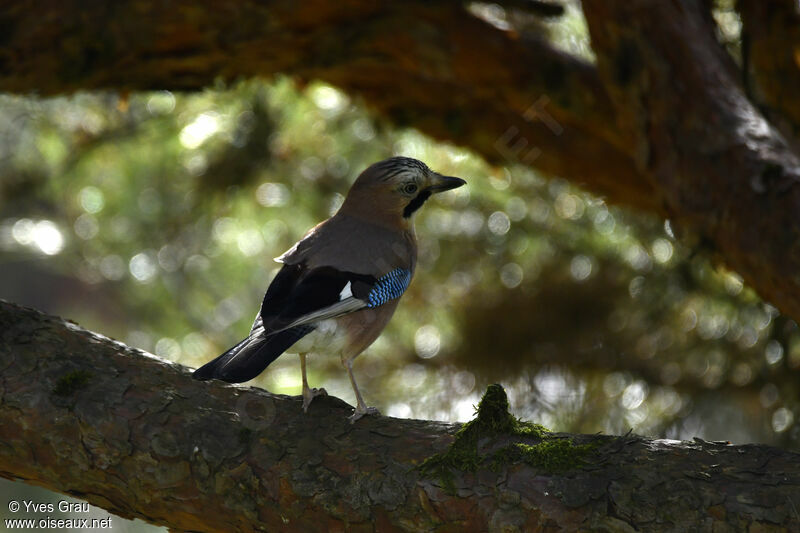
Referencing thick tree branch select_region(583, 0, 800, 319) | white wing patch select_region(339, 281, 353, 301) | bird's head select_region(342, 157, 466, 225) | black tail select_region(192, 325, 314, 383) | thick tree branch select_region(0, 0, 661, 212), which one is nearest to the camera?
black tail select_region(192, 325, 314, 383)

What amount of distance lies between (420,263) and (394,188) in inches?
69.3

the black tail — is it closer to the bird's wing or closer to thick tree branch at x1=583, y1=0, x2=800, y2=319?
the bird's wing

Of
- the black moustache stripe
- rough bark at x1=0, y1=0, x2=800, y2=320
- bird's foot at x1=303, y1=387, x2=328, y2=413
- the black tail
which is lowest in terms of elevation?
bird's foot at x1=303, y1=387, x2=328, y2=413

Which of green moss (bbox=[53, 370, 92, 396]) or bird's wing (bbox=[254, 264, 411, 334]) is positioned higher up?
bird's wing (bbox=[254, 264, 411, 334])

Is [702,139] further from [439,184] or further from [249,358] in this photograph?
[249,358]

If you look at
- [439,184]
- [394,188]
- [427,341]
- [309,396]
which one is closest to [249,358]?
[309,396]

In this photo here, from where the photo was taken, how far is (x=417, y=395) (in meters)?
4.53

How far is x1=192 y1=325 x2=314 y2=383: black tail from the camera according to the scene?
219cm

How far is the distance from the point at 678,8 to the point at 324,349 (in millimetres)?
1840

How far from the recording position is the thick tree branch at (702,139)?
2814 mm

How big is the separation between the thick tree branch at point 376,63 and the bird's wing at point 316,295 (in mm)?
1352

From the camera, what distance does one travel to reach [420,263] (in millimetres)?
4875

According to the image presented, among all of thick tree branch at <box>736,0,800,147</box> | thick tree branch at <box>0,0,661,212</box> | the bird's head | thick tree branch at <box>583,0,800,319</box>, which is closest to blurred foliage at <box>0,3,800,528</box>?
thick tree branch at <box>0,0,661,212</box>

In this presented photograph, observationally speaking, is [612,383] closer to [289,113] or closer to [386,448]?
[289,113]
